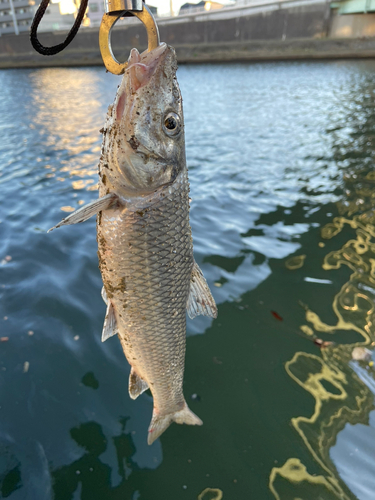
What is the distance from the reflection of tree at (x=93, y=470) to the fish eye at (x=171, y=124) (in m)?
2.71

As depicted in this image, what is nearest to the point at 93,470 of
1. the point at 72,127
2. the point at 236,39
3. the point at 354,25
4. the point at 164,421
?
the point at 164,421

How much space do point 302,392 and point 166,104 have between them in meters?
3.22

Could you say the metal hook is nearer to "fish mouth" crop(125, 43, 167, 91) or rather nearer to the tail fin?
"fish mouth" crop(125, 43, 167, 91)

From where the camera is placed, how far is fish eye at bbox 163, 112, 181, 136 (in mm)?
1783

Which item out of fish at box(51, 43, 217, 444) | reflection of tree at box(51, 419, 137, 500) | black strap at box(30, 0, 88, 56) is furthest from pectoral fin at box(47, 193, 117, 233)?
reflection of tree at box(51, 419, 137, 500)

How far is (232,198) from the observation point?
837 centimetres

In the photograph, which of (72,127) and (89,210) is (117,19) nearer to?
(89,210)

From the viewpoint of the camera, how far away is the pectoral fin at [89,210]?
149cm

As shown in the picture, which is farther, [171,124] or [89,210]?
[171,124]

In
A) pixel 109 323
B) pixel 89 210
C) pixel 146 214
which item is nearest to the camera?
pixel 89 210

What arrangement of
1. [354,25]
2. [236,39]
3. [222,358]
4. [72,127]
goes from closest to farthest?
1. [222,358]
2. [72,127]
3. [354,25]
4. [236,39]

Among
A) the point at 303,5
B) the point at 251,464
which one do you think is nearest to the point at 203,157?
the point at 251,464

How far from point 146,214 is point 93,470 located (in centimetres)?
235

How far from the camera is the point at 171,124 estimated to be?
5.94 ft
